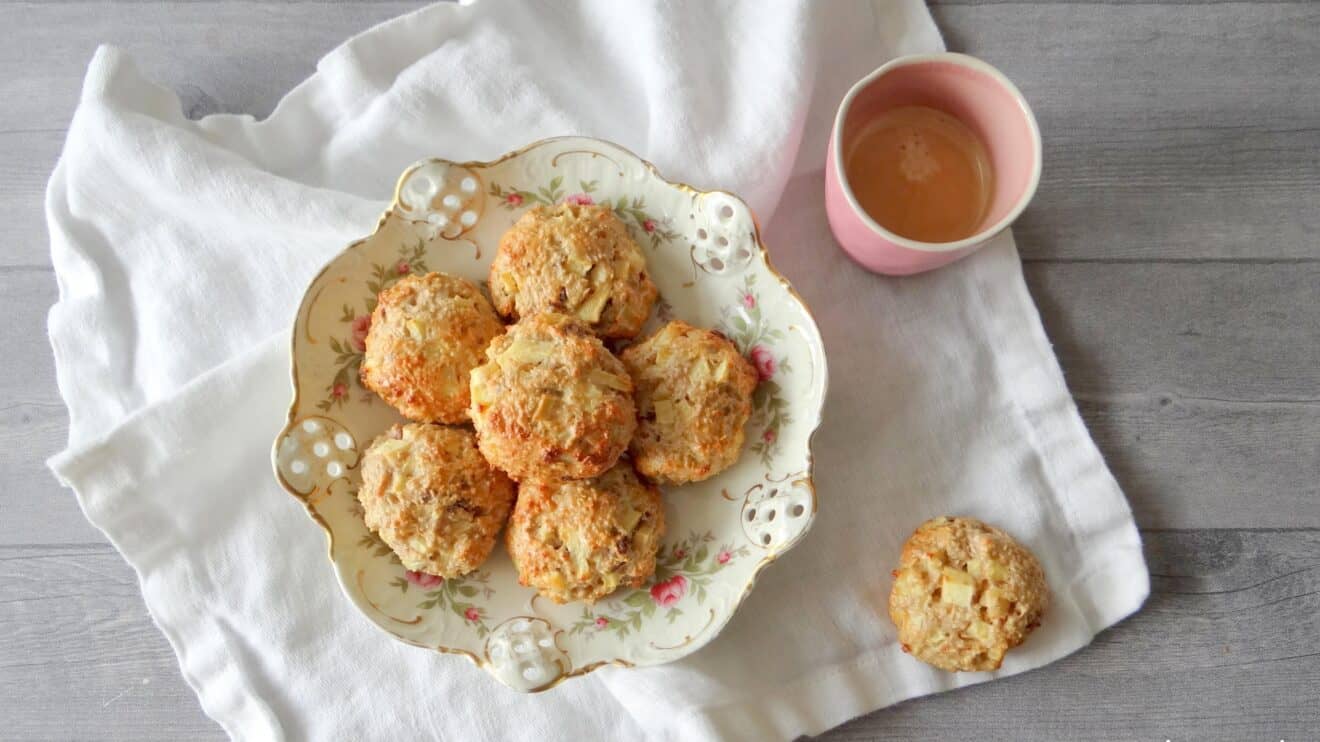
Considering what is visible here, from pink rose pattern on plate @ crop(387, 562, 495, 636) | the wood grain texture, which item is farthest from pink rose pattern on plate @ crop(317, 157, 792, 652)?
the wood grain texture

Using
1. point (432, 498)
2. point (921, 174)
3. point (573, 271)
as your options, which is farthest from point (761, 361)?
point (432, 498)

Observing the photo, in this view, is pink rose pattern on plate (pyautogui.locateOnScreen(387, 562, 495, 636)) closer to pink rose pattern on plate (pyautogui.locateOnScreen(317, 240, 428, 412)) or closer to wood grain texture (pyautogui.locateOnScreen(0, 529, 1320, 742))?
pink rose pattern on plate (pyautogui.locateOnScreen(317, 240, 428, 412))

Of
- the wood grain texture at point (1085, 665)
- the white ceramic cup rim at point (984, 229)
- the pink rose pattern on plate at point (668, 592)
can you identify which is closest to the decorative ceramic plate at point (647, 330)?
the pink rose pattern on plate at point (668, 592)

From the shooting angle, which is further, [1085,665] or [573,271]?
[1085,665]

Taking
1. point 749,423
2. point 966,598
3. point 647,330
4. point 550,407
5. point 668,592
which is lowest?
point 966,598

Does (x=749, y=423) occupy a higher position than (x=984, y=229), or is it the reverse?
(x=984, y=229)

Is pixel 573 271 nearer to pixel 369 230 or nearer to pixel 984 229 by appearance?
pixel 369 230
